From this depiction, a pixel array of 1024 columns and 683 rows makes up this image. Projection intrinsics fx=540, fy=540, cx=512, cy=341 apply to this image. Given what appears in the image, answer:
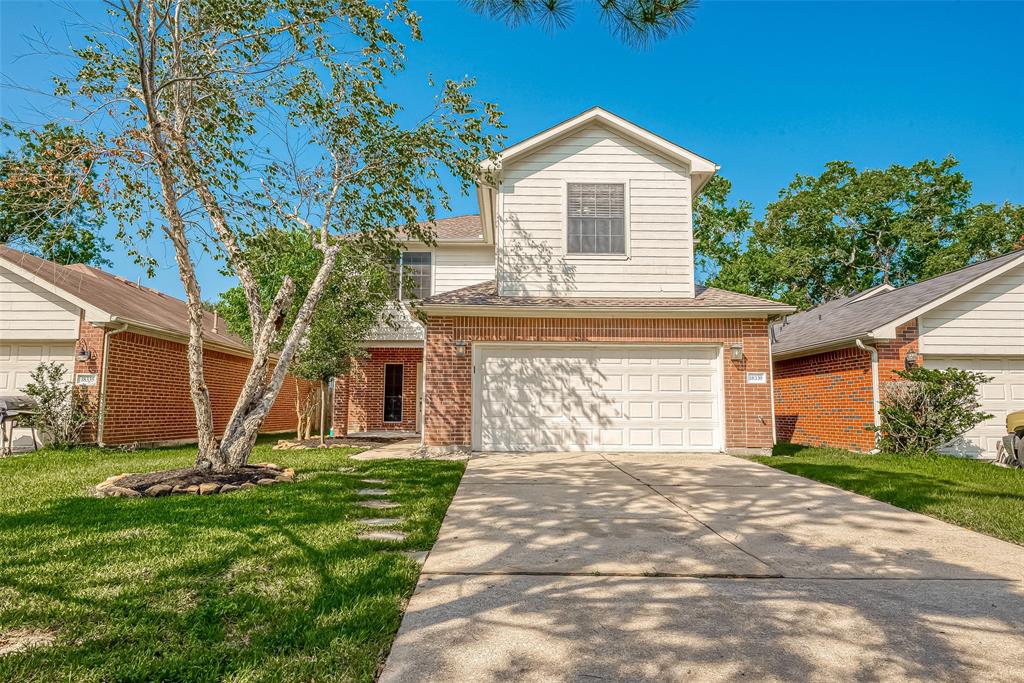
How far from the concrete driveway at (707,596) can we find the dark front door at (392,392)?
10.1 metres

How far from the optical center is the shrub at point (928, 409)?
31.0 feet

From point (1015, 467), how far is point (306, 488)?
424 inches

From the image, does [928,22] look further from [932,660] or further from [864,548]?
[932,660]

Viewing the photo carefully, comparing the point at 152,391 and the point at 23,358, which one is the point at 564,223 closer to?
the point at 152,391

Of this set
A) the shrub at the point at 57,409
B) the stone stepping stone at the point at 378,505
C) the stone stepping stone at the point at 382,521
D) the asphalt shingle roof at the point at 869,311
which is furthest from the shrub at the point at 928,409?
the shrub at the point at 57,409

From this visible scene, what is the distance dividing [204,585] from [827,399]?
12310 mm

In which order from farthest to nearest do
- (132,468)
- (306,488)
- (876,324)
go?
(876,324) < (132,468) < (306,488)

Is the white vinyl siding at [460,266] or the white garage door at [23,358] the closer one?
the white garage door at [23,358]

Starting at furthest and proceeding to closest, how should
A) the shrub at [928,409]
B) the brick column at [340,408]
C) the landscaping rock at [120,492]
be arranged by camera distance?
the brick column at [340,408] → the shrub at [928,409] → the landscaping rock at [120,492]

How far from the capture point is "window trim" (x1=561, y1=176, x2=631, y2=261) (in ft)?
35.0

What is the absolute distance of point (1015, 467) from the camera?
870 cm

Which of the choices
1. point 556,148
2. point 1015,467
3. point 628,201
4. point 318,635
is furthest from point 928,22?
point 318,635

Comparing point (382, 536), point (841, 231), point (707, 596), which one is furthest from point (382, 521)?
point (841, 231)

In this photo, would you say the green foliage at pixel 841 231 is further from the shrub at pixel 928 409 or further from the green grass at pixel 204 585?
the green grass at pixel 204 585
